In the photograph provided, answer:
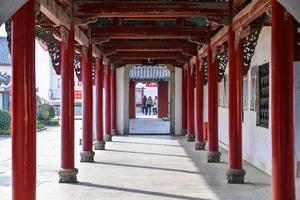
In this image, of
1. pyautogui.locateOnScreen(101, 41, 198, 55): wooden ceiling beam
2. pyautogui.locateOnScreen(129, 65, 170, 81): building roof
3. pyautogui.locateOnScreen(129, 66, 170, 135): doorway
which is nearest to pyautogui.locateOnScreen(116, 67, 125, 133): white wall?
pyautogui.locateOnScreen(129, 66, 170, 135): doorway

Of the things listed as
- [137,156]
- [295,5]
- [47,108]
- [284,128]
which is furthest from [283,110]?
[47,108]

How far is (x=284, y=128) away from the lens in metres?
6.25

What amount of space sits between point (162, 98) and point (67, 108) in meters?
28.9

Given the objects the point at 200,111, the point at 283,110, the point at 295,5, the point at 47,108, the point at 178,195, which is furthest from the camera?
the point at 47,108

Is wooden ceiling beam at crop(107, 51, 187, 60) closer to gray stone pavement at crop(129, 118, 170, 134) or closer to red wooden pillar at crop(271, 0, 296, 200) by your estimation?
gray stone pavement at crop(129, 118, 170, 134)

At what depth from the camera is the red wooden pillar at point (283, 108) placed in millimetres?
6254

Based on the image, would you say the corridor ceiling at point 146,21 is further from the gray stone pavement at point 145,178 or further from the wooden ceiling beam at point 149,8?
the gray stone pavement at point 145,178

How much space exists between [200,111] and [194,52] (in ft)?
6.42

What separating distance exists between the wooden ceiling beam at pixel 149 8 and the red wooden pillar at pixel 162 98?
89.8ft

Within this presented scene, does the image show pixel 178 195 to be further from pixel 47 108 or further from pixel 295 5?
pixel 47 108

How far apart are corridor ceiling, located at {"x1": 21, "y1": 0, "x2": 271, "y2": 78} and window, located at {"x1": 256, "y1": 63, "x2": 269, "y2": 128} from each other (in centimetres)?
112

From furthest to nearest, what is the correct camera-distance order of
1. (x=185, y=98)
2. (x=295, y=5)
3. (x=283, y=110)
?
(x=185, y=98)
(x=283, y=110)
(x=295, y=5)

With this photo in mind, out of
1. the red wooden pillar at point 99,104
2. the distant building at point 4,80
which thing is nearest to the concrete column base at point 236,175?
the red wooden pillar at point 99,104

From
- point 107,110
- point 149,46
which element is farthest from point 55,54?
point 107,110
